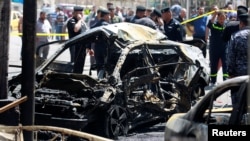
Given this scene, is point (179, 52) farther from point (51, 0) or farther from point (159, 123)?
point (51, 0)

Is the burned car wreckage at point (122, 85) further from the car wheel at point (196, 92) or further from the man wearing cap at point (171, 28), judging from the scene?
the man wearing cap at point (171, 28)

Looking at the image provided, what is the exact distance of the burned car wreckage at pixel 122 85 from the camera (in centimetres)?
898

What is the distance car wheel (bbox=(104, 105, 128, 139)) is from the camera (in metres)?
9.10

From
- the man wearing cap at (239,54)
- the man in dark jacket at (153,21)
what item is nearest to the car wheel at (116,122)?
the man wearing cap at (239,54)

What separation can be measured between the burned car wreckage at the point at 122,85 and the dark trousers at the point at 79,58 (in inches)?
4.9

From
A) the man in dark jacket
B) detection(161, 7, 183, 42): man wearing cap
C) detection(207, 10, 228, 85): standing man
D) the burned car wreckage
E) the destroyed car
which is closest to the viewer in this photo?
the destroyed car

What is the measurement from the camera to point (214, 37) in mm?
14867

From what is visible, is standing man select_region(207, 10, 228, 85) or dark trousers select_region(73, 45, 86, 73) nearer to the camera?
dark trousers select_region(73, 45, 86, 73)

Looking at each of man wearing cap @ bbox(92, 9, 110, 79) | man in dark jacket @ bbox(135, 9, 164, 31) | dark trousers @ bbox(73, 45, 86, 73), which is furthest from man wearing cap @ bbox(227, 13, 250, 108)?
man in dark jacket @ bbox(135, 9, 164, 31)

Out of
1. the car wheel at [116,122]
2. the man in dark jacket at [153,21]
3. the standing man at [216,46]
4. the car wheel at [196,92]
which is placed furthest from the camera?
the standing man at [216,46]

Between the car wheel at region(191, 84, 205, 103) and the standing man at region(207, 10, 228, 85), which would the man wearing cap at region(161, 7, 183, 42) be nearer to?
the standing man at region(207, 10, 228, 85)

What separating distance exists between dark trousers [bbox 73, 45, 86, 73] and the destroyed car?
478 cm

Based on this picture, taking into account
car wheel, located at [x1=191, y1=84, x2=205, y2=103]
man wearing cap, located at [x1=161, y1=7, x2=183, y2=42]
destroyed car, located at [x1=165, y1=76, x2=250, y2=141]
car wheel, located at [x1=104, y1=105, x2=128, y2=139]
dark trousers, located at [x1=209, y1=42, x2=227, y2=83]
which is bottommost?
car wheel, located at [x1=104, y1=105, x2=128, y2=139]

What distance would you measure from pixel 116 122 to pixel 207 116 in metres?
3.75
